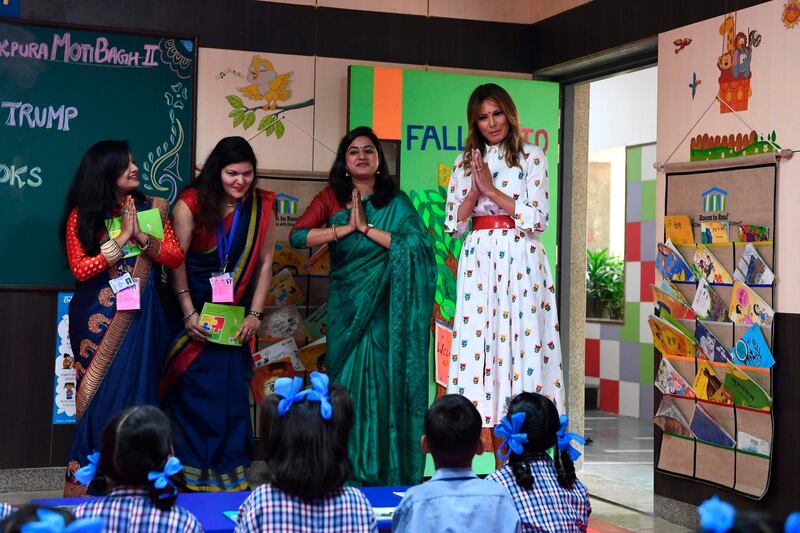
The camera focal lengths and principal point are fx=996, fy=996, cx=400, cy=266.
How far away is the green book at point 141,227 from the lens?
4.20 meters

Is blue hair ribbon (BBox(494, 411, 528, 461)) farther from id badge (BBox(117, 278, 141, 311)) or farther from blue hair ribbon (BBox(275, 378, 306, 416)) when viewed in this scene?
id badge (BBox(117, 278, 141, 311))

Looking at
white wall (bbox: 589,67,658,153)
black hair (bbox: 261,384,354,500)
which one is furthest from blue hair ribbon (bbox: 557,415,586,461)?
white wall (bbox: 589,67,658,153)

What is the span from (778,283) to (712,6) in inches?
51.2

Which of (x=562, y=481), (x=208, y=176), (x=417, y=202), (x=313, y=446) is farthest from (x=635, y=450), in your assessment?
(x=313, y=446)

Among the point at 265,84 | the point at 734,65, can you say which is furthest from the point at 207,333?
the point at 734,65

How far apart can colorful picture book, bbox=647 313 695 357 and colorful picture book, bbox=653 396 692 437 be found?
0.23m

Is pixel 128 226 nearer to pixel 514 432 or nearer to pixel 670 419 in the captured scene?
pixel 514 432

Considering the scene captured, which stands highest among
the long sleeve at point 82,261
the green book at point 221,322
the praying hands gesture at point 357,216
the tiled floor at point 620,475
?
the praying hands gesture at point 357,216

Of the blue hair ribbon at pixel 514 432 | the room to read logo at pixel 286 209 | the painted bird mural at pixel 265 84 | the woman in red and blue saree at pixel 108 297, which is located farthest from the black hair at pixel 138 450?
the painted bird mural at pixel 265 84

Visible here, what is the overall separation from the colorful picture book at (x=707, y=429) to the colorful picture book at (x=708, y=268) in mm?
573

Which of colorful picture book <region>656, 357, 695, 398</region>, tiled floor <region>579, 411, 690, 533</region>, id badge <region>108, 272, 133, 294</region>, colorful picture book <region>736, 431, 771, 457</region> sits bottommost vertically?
tiled floor <region>579, 411, 690, 533</region>

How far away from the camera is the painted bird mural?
5285mm

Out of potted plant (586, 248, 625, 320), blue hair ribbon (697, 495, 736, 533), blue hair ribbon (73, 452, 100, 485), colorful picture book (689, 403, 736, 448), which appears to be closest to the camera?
blue hair ribbon (697, 495, 736, 533)

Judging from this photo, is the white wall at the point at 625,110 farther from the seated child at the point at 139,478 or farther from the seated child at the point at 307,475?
the seated child at the point at 139,478
